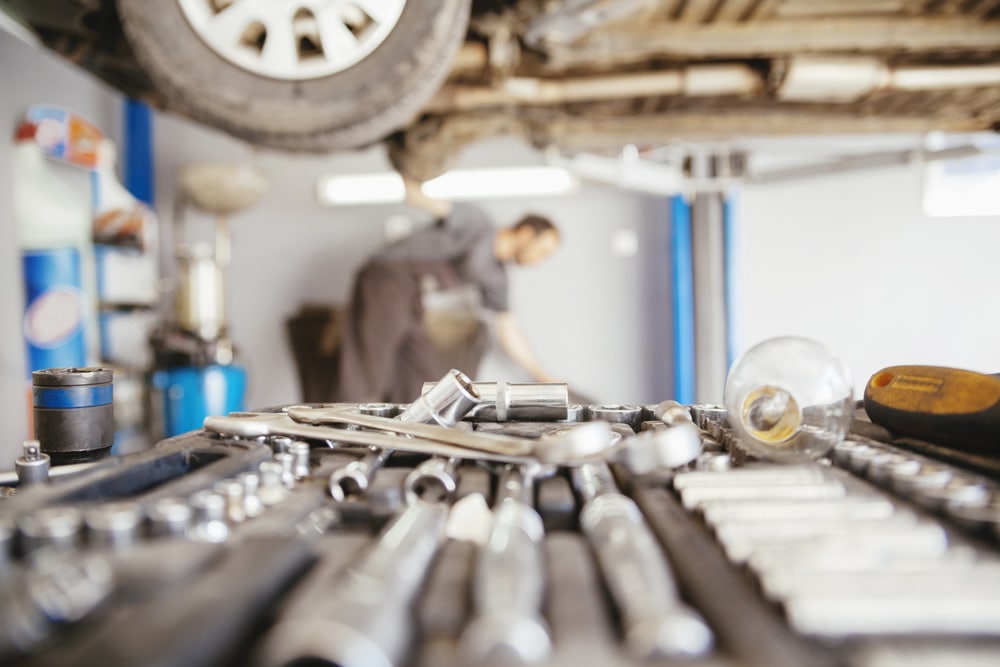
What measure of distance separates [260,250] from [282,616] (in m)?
3.47

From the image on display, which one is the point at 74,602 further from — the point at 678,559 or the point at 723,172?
the point at 723,172

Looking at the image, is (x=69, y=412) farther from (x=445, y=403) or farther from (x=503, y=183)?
(x=503, y=183)

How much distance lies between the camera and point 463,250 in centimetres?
277

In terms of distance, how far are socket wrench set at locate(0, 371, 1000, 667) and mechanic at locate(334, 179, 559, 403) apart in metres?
2.25

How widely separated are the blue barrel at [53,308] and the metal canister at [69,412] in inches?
75.6

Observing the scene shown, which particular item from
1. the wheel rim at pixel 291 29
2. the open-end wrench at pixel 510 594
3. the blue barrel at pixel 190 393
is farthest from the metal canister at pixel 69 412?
the blue barrel at pixel 190 393

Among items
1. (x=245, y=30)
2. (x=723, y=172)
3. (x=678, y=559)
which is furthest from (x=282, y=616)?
(x=723, y=172)

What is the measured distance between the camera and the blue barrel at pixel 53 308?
2.15 m

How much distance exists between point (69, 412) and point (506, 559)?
21.4 inches

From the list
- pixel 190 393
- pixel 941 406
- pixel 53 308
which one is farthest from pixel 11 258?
pixel 941 406

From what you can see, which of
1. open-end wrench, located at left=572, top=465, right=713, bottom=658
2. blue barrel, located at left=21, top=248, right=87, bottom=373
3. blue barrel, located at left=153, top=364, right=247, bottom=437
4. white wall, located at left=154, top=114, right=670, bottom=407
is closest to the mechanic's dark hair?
white wall, located at left=154, top=114, right=670, bottom=407

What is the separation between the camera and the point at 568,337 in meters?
3.22

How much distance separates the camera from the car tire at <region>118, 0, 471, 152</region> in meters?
1.07

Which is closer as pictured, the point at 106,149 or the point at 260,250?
the point at 106,149
